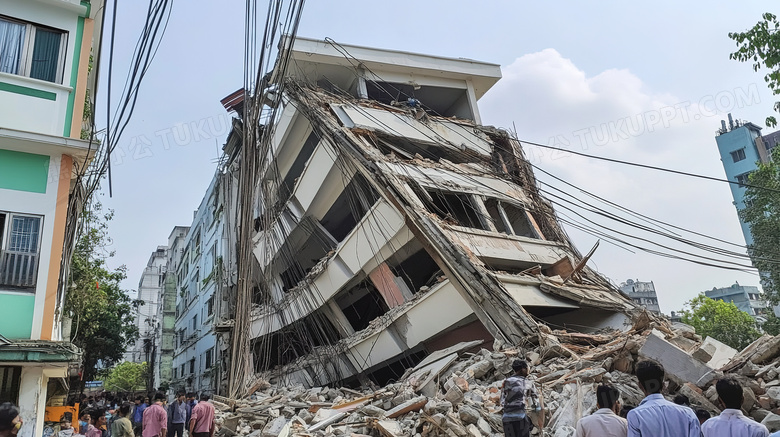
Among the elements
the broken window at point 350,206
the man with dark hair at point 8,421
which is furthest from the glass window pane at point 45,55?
the broken window at point 350,206

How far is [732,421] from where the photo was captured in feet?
9.48

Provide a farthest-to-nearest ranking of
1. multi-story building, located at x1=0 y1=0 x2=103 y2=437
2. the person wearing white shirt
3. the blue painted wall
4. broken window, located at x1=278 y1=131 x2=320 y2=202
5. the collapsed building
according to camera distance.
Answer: the blue painted wall < broken window, located at x1=278 y1=131 x2=320 y2=202 < the collapsed building < multi-story building, located at x1=0 y1=0 x2=103 y2=437 < the person wearing white shirt

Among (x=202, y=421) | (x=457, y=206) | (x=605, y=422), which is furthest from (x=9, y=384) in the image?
(x=457, y=206)

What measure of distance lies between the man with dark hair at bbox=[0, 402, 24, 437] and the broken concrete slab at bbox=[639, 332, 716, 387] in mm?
6254

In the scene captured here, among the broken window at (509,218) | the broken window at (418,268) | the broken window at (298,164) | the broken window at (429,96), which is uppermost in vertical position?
the broken window at (429,96)

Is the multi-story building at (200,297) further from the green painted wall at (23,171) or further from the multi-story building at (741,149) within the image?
the multi-story building at (741,149)

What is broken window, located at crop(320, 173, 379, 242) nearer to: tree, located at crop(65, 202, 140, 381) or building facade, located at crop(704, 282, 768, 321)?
tree, located at crop(65, 202, 140, 381)

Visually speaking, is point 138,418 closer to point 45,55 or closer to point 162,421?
point 162,421

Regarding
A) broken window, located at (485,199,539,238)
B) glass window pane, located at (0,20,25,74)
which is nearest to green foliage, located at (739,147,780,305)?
broken window, located at (485,199,539,238)

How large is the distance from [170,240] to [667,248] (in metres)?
42.5

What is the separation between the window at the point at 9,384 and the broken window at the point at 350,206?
7.95 metres

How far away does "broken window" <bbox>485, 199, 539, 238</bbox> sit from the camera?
13.7 meters

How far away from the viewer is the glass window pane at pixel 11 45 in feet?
24.6

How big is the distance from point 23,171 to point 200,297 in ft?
69.6
